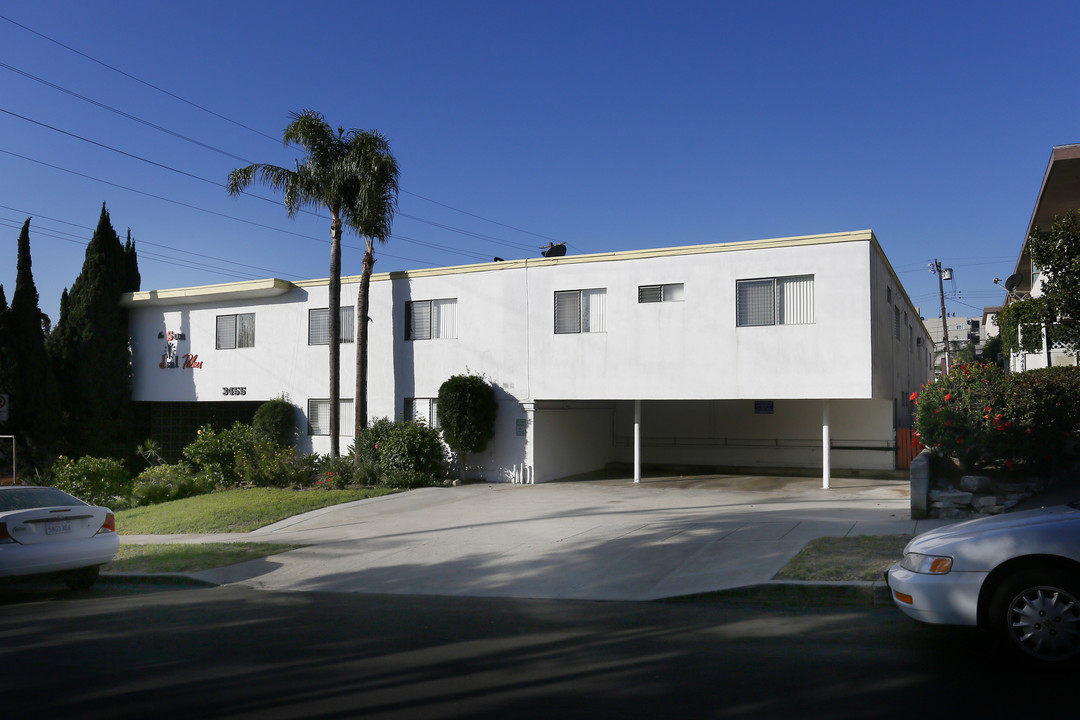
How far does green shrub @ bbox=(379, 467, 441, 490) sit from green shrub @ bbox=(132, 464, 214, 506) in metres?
5.53

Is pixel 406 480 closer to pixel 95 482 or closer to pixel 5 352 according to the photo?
pixel 95 482

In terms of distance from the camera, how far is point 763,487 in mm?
18719

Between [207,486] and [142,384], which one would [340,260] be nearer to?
[207,486]

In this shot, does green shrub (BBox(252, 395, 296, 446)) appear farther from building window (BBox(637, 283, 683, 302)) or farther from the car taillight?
the car taillight

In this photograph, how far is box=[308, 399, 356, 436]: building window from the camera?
75.7 ft

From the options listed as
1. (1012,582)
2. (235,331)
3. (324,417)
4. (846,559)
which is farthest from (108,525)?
(235,331)

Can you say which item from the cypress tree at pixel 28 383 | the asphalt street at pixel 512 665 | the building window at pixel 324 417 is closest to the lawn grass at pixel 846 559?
the asphalt street at pixel 512 665

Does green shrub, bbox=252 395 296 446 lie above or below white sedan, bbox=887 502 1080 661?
above

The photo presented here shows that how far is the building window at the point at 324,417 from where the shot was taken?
23062 millimetres

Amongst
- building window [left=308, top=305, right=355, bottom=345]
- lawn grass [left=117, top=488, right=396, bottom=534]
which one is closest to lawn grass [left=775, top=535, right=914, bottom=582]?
lawn grass [left=117, top=488, right=396, bottom=534]

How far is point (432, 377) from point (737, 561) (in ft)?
43.9

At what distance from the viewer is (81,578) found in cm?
A: 1041

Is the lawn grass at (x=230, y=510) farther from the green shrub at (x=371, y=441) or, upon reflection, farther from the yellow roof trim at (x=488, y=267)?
the yellow roof trim at (x=488, y=267)

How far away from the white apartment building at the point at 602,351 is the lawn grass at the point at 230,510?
12.4 feet
